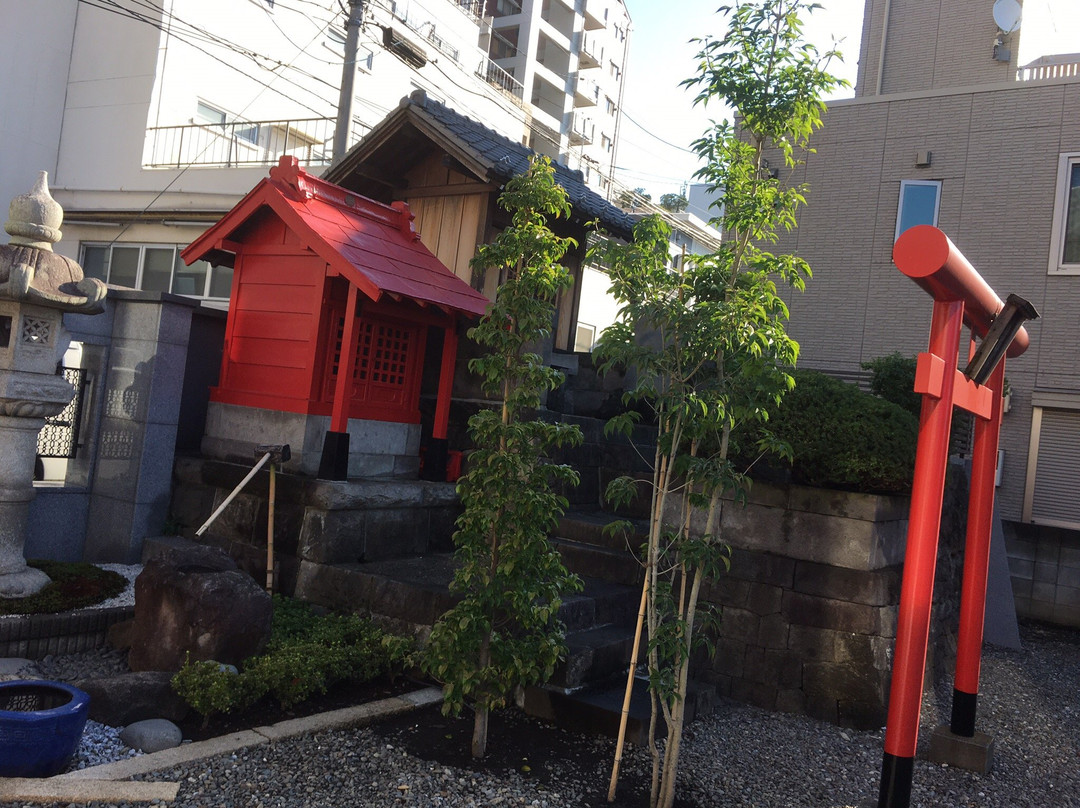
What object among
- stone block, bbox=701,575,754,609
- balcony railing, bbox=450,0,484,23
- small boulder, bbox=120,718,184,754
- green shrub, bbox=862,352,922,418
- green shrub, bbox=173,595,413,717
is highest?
balcony railing, bbox=450,0,484,23

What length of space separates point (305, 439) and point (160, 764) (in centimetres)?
387

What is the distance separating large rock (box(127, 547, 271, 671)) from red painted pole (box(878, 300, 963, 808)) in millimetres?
4154

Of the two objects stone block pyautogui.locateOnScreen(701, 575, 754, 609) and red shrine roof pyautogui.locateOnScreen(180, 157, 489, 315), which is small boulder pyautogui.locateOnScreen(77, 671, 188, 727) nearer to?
red shrine roof pyautogui.locateOnScreen(180, 157, 489, 315)

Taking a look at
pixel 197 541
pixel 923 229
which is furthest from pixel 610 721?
pixel 197 541

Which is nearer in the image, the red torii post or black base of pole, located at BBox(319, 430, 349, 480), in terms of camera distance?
the red torii post

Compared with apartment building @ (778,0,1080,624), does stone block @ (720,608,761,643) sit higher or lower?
lower

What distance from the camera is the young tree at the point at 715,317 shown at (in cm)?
457

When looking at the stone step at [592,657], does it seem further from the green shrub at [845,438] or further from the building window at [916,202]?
the building window at [916,202]

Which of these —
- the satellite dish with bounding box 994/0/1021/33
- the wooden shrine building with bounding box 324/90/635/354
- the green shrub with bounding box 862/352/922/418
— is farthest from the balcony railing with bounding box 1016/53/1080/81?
the wooden shrine building with bounding box 324/90/635/354

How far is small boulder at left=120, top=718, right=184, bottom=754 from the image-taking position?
4824mm

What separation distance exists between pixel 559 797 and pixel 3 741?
2877 mm

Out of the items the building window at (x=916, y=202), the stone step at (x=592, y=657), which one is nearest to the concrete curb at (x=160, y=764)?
the stone step at (x=592, y=657)

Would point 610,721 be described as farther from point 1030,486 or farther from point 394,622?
point 1030,486

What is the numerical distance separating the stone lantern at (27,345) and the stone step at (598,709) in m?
4.11
